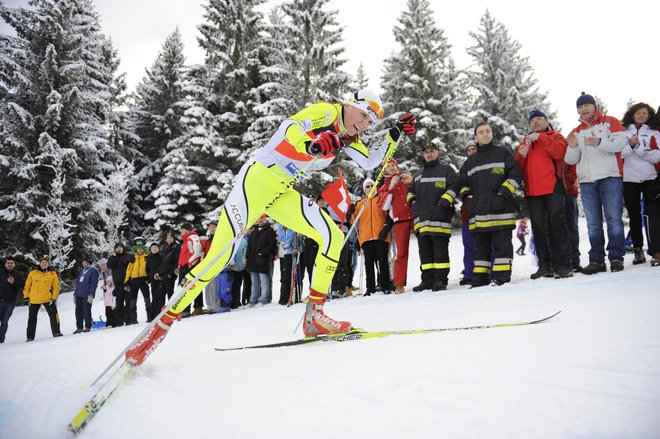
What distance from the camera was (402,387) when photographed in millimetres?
1881

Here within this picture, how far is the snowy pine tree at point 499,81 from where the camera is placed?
90.8ft

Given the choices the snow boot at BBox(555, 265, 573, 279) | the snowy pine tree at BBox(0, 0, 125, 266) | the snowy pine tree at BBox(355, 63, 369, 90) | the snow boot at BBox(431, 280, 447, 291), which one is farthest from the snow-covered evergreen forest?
the snow boot at BBox(555, 265, 573, 279)

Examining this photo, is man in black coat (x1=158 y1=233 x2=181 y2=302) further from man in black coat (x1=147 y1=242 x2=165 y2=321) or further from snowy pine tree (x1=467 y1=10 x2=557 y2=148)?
snowy pine tree (x1=467 y1=10 x2=557 y2=148)

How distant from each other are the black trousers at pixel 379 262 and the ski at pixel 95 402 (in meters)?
5.41

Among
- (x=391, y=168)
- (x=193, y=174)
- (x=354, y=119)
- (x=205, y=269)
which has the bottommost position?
(x=205, y=269)

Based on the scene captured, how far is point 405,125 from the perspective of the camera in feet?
15.0

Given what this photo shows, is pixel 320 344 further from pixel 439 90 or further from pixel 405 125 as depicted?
pixel 439 90

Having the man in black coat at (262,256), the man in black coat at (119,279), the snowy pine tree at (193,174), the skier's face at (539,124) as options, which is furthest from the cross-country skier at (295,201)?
the snowy pine tree at (193,174)

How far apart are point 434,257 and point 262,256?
13.7ft

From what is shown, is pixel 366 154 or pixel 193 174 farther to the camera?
pixel 193 174

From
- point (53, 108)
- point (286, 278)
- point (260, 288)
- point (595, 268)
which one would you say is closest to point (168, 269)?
point (260, 288)

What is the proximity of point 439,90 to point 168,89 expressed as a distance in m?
19.3

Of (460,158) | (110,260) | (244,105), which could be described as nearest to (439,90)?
(460,158)

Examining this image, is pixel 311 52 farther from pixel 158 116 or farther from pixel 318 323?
pixel 318 323
